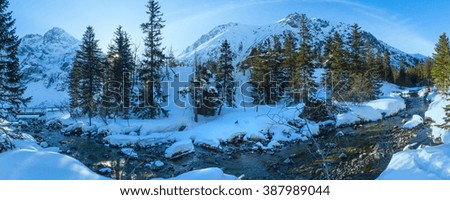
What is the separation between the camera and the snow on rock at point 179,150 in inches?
601

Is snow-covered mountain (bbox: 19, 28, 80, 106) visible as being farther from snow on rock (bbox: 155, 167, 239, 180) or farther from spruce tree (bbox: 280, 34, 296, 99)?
snow on rock (bbox: 155, 167, 239, 180)

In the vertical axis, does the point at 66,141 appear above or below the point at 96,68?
below

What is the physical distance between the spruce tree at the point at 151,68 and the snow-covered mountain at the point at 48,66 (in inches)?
2090

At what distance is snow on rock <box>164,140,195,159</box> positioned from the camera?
1526 centimetres

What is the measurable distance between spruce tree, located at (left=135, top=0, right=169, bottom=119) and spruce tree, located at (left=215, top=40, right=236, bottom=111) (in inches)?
333

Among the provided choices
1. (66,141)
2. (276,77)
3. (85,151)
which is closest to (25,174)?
(85,151)

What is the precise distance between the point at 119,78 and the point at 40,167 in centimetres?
2593

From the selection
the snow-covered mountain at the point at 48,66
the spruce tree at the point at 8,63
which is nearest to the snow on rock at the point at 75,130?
the spruce tree at the point at 8,63

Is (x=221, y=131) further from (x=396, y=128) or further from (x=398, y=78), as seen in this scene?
(x=398, y=78)

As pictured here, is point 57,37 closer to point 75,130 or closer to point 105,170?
point 75,130

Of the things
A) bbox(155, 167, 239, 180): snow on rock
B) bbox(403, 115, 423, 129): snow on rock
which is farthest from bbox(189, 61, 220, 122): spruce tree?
bbox(155, 167, 239, 180): snow on rock

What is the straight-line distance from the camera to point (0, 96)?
1264 cm

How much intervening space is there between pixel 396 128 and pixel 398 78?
6859 cm

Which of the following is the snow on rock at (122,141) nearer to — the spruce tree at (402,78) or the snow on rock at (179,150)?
the snow on rock at (179,150)
